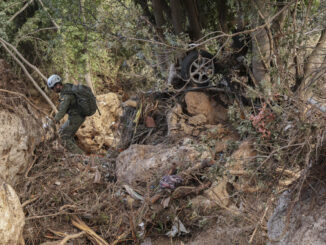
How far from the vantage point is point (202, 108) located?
24.6 ft

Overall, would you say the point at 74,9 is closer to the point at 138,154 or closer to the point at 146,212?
the point at 138,154

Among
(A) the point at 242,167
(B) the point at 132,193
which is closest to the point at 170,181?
(B) the point at 132,193

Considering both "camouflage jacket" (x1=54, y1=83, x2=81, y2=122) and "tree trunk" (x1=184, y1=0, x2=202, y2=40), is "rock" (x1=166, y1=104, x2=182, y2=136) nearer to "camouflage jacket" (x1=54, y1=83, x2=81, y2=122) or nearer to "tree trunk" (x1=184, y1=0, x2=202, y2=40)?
"tree trunk" (x1=184, y1=0, x2=202, y2=40)

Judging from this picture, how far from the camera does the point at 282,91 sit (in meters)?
4.50

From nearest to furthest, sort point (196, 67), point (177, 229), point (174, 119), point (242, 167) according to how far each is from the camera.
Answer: point (242, 167) < point (177, 229) < point (196, 67) < point (174, 119)

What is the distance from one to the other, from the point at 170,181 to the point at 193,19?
4.02 metres

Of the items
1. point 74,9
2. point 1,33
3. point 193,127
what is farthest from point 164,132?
point 1,33

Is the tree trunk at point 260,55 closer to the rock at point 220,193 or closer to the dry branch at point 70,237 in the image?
the rock at point 220,193

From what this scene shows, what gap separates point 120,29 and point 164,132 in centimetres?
235

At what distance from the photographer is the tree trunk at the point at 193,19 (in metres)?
7.87

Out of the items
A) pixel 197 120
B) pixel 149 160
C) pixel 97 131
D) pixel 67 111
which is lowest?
pixel 97 131

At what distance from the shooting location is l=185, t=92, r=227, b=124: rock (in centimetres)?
747

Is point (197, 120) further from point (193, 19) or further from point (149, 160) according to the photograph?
point (193, 19)

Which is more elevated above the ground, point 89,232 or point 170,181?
point 89,232
